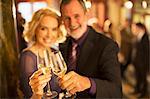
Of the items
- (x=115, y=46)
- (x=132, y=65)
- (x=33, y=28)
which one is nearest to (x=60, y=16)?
(x=33, y=28)

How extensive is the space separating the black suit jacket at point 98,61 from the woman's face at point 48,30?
0.04 m

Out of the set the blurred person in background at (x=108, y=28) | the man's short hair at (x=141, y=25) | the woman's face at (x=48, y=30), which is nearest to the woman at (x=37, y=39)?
the woman's face at (x=48, y=30)

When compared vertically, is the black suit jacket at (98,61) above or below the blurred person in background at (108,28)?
below

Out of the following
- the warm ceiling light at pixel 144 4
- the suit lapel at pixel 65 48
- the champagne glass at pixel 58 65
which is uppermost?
the warm ceiling light at pixel 144 4

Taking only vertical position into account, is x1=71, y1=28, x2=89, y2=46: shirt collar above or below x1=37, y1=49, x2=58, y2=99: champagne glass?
above

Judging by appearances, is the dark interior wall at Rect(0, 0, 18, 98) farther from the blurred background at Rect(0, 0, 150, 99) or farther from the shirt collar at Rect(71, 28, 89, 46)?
the shirt collar at Rect(71, 28, 89, 46)

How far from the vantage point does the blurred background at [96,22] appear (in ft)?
2.77

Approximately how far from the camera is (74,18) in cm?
83

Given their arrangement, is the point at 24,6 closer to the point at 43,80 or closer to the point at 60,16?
the point at 60,16

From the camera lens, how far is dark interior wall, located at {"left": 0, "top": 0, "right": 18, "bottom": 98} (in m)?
0.88

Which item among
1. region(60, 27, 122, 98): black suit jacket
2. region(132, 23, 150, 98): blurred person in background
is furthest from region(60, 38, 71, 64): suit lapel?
→ region(132, 23, 150, 98): blurred person in background

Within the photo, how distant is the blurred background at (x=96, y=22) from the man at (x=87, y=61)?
0.03 m

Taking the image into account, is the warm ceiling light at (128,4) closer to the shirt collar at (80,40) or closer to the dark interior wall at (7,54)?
A: the shirt collar at (80,40)

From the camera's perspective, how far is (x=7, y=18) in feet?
2.93
